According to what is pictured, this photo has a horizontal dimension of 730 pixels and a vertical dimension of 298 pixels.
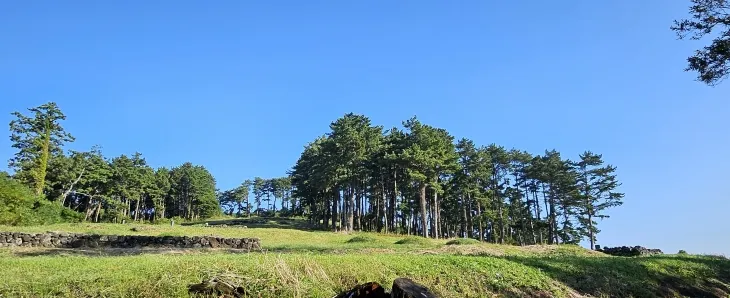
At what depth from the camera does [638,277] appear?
12.9 metres

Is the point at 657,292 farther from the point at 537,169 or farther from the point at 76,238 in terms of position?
the point at 537,169

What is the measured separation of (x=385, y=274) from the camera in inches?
365

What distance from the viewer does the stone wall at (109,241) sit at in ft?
66.1

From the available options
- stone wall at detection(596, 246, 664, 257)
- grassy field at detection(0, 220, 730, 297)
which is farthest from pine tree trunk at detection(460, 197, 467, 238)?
grassy field at detection(0, 220, 730, 297)

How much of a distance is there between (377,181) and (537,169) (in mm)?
21111

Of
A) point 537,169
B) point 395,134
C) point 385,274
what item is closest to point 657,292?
point 385,274

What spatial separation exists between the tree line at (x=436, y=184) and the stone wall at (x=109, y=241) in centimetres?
2567

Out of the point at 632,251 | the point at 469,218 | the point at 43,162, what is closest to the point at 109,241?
the point at 632,251

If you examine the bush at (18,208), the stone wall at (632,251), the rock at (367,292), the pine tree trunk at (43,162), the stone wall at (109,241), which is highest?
the pine tree trunk at (43,162)


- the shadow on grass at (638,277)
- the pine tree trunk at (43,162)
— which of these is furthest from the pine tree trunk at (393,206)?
the shadow on grass at (638,277)

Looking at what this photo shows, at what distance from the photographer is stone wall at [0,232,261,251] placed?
2014 cm

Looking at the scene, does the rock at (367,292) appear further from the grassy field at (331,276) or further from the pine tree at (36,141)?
the pine tree at (36,141)

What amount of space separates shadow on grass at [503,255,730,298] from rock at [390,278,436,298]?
20.7ft

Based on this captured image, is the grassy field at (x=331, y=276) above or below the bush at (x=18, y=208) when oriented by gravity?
below
